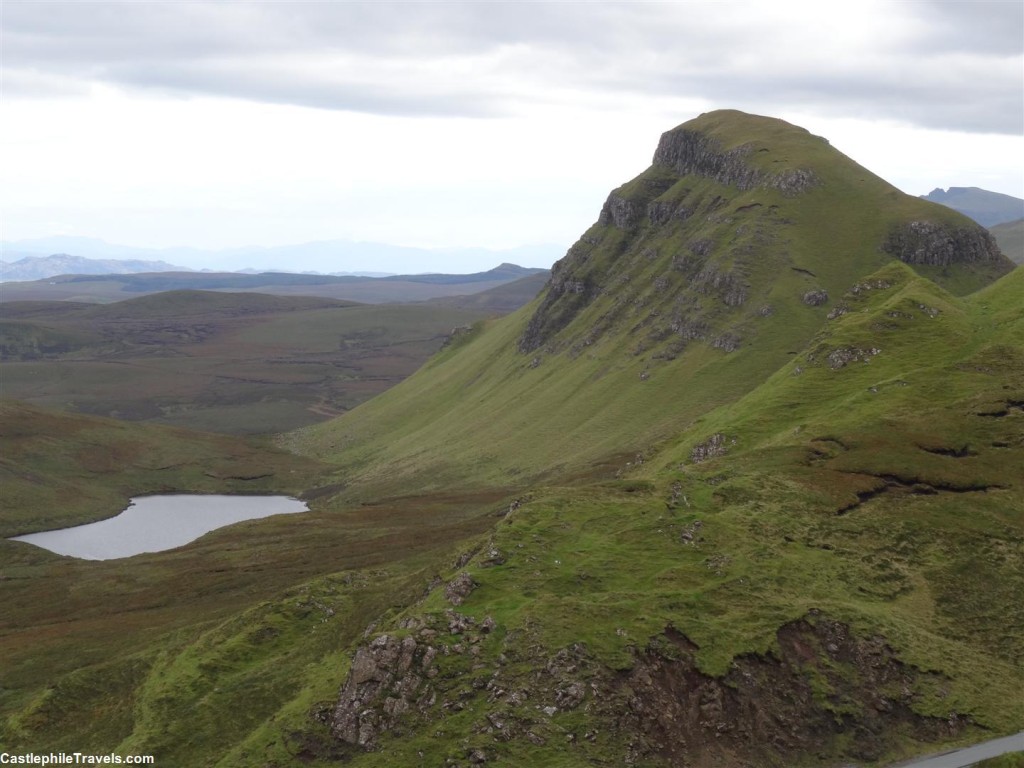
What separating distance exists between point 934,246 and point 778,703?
157603mm

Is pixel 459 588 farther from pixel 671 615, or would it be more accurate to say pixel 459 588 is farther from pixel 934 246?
pixel 934 246

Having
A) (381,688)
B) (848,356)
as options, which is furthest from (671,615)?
(848,356)

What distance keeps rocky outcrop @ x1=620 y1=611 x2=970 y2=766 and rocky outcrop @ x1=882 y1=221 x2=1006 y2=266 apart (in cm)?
14802

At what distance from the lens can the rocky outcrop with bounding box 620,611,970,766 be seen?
55750 mm

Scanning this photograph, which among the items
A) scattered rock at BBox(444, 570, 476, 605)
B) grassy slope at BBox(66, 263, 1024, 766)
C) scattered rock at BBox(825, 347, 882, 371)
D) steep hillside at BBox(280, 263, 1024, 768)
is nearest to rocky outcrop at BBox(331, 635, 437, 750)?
steep hillside at BBox(280, 263, 1024, 768)

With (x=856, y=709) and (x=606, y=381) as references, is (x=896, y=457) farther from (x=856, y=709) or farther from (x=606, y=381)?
(x=606, y=381)

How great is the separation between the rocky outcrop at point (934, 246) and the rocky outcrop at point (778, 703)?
5828 inches

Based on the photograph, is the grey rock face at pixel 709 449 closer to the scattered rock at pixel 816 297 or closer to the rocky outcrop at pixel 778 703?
the rocky outcrop at pixel 778 703

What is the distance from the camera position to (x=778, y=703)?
5916 cm

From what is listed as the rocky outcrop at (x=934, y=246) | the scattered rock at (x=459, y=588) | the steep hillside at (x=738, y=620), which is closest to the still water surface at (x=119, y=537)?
the steep hillside at (x=738, y=620)

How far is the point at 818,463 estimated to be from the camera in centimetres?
8981

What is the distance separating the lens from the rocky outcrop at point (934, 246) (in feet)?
641

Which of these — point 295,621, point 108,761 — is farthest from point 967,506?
point 108,761

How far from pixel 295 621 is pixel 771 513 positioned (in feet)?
125
